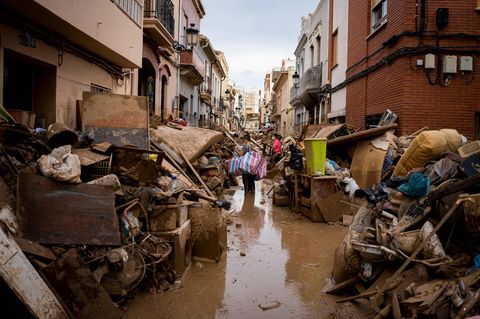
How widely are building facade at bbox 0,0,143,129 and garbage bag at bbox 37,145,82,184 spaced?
3023 millimetres

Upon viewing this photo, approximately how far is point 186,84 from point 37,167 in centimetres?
1835

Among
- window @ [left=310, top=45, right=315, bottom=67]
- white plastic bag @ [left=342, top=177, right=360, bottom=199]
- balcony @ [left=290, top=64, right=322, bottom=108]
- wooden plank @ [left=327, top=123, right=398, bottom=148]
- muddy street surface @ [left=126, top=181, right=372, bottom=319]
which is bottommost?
muddy street surface @ [left=126, top=181, right=372, bottom=319]

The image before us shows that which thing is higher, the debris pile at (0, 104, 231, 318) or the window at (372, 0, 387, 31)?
the window at (372, 0, 387, 31)

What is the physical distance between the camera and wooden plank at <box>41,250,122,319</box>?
3.38 metres

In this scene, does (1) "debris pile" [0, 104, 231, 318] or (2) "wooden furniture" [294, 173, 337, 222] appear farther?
(2) "wooden furniture" [294, 173, 337, 222]

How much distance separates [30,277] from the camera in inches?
123

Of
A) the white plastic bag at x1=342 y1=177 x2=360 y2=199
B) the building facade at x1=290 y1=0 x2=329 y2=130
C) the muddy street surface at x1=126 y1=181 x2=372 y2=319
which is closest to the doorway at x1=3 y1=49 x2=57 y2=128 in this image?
the muddy street surface at x1=126 y1=181 x2=372 y2=319

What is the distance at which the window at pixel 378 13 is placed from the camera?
1049 cm

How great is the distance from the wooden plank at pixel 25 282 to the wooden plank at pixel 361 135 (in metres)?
7.66

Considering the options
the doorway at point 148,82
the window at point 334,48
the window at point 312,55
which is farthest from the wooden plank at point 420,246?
the window at point 312,55

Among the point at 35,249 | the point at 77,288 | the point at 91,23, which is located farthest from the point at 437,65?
the point at 35,249

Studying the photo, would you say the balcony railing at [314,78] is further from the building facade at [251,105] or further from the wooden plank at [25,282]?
the building facade at [251,105]

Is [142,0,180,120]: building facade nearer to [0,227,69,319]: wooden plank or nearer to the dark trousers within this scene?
the dark trousers

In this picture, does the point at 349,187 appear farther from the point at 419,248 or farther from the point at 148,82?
the point at 148,82
